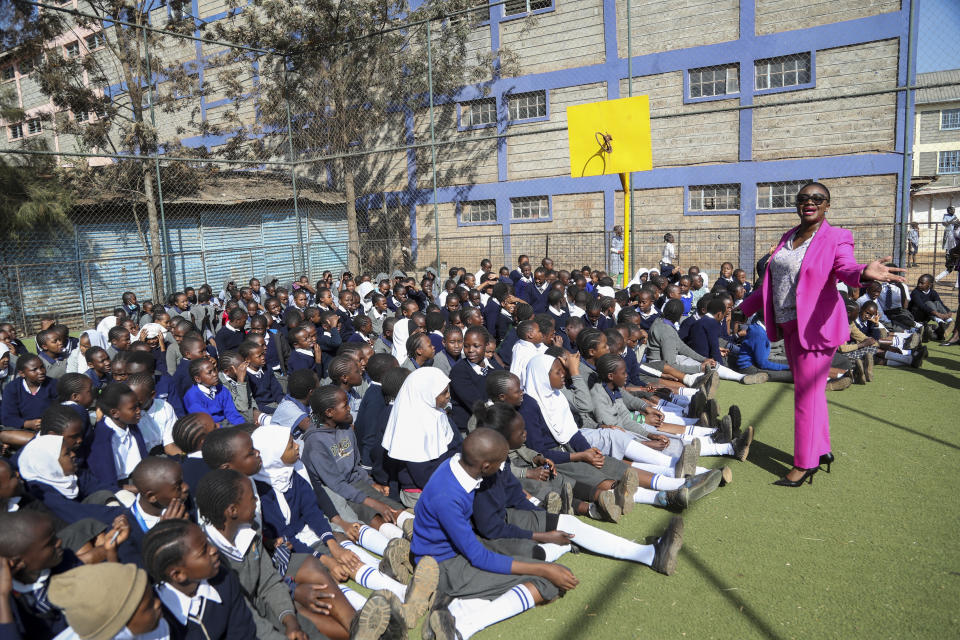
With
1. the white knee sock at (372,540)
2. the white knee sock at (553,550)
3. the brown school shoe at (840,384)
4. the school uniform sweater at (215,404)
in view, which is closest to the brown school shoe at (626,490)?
the white knee sock at (553,550)

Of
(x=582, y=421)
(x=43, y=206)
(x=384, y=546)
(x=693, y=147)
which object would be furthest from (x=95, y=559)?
(x=693, y=147)

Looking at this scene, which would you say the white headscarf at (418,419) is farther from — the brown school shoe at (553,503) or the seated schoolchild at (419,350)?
the seated schoolchild at (419,350)

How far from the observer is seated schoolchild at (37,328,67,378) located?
6621mm

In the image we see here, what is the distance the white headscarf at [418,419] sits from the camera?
393 cm

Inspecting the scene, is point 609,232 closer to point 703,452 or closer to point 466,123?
point 466,123

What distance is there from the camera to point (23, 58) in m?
15.1

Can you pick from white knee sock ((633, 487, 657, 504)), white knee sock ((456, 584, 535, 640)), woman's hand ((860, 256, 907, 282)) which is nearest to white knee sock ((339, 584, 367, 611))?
white knee sock ((456, 584, 535, 640))

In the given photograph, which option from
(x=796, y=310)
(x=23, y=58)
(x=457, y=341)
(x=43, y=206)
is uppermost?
(x=23, y=58)

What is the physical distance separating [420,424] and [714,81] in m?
15.5

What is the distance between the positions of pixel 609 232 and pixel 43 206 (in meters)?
13.1

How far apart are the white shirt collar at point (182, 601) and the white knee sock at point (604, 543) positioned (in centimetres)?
202

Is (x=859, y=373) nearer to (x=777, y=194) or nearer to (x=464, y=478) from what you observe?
(x=464, y=478)

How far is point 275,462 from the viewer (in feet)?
10.9

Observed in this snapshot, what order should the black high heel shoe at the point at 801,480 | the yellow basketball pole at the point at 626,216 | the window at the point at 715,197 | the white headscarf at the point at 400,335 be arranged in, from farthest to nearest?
the window at the point at 715,197 → the yellow basketball pole at the point at 626,216 → the white headscarf at the point at 400,335 → the black high heel shoe at the point at 801,480
